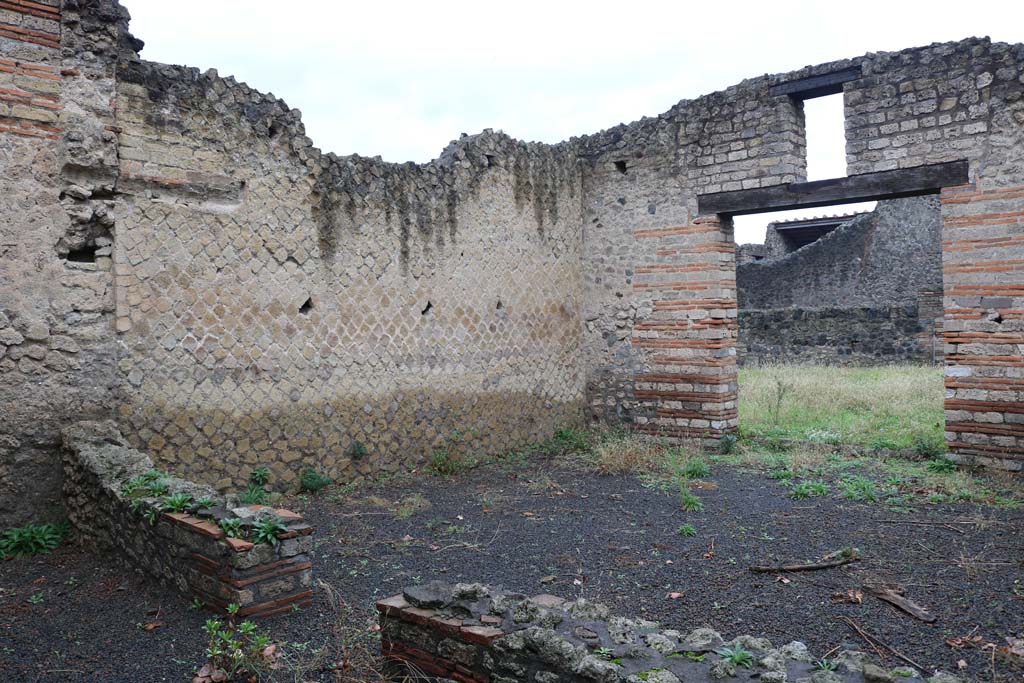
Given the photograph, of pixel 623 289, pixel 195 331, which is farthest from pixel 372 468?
pixel 623 289

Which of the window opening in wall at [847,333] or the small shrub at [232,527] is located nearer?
the small shrub at [232,527]

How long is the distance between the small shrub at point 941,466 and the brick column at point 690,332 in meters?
2.10

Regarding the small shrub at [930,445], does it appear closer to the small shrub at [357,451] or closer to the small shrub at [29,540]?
the small shrub at [357,451]

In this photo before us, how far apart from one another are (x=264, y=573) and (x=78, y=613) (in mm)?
1065

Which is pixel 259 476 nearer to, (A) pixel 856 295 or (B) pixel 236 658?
(B) pixel 236 658

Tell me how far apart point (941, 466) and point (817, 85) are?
3.92 meters

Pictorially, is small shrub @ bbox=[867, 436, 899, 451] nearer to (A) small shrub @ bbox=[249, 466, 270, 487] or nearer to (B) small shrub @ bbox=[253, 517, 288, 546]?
(A) small shrub @ bbox=[249, 466, 270, 487]

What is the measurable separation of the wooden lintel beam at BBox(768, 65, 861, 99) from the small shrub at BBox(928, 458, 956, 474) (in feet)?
12.5

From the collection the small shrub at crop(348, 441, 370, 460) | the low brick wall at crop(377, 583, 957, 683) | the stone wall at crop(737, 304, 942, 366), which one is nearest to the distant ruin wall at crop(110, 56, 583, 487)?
the small shrub at crop(348, 441, 370, 460)

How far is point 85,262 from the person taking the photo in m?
5.52

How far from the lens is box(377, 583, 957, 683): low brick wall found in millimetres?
2521

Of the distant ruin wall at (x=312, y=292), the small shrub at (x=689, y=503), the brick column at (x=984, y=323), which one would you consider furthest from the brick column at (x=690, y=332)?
the small shrub at (x=689, y=503)

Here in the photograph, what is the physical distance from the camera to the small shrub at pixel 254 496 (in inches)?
237

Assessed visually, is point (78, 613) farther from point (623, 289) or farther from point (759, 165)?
point (759, 165)
